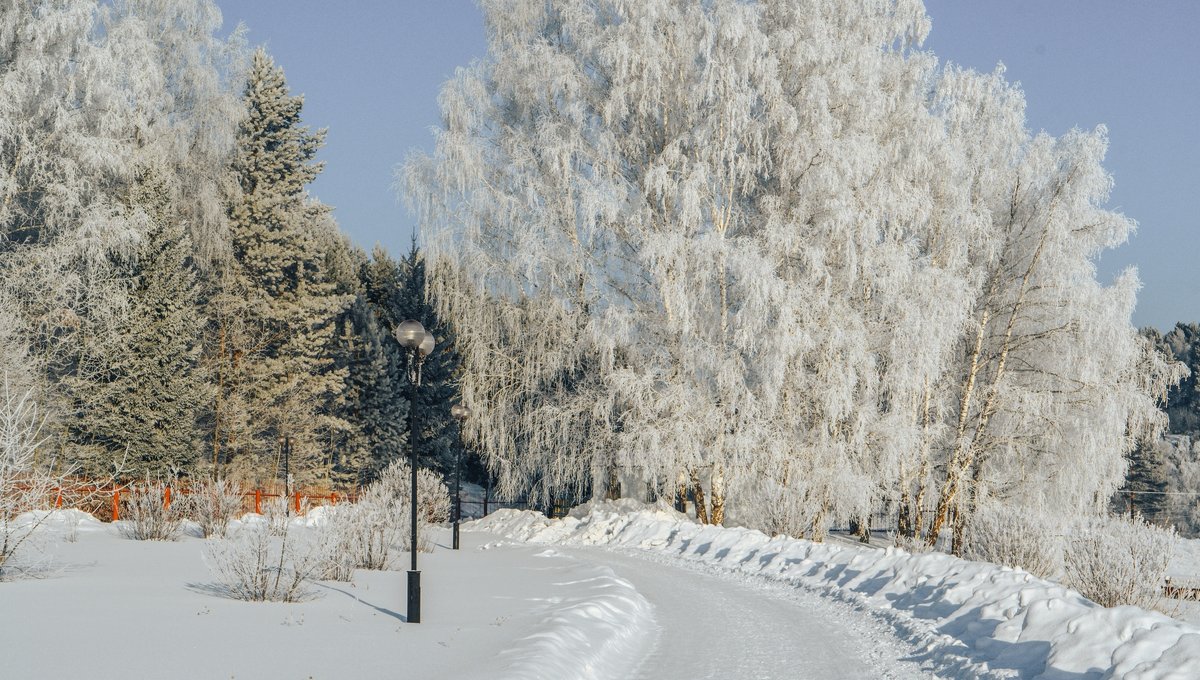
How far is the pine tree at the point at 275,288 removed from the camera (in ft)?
116

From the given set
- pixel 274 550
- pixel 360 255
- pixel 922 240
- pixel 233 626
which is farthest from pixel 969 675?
pixel 360 255

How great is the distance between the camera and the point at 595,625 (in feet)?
31.7

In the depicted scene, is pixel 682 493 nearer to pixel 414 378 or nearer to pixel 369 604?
pixel 414 378

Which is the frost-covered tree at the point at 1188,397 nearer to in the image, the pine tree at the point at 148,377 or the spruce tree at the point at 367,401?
the spruce tree at the point at 367,401

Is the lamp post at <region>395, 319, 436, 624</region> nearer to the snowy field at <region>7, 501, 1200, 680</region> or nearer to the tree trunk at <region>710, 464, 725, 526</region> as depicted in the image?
the snowy field at <region>7, 501, 1200, 680</region>

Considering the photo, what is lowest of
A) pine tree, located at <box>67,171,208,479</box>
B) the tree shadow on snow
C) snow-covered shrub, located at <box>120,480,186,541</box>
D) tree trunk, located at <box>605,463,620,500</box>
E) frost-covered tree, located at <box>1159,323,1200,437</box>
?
the tree shadow on snow

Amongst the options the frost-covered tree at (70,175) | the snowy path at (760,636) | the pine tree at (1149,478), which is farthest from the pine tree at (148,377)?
the pine tree at (1149,478)

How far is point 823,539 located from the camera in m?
24.0

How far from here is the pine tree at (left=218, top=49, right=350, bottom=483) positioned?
3538cm

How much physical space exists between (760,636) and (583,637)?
2.05 m

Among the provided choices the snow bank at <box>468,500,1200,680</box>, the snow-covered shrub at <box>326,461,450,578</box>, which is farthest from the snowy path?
the snow-covered shrub at <box>326,461,450,578</box>

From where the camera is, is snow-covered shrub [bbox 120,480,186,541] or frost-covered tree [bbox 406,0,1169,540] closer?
snow-covered shrub [bbox 120,480,186,541]

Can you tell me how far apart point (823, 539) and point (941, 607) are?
553 inches

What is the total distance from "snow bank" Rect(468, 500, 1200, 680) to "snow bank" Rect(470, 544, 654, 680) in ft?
9.19
